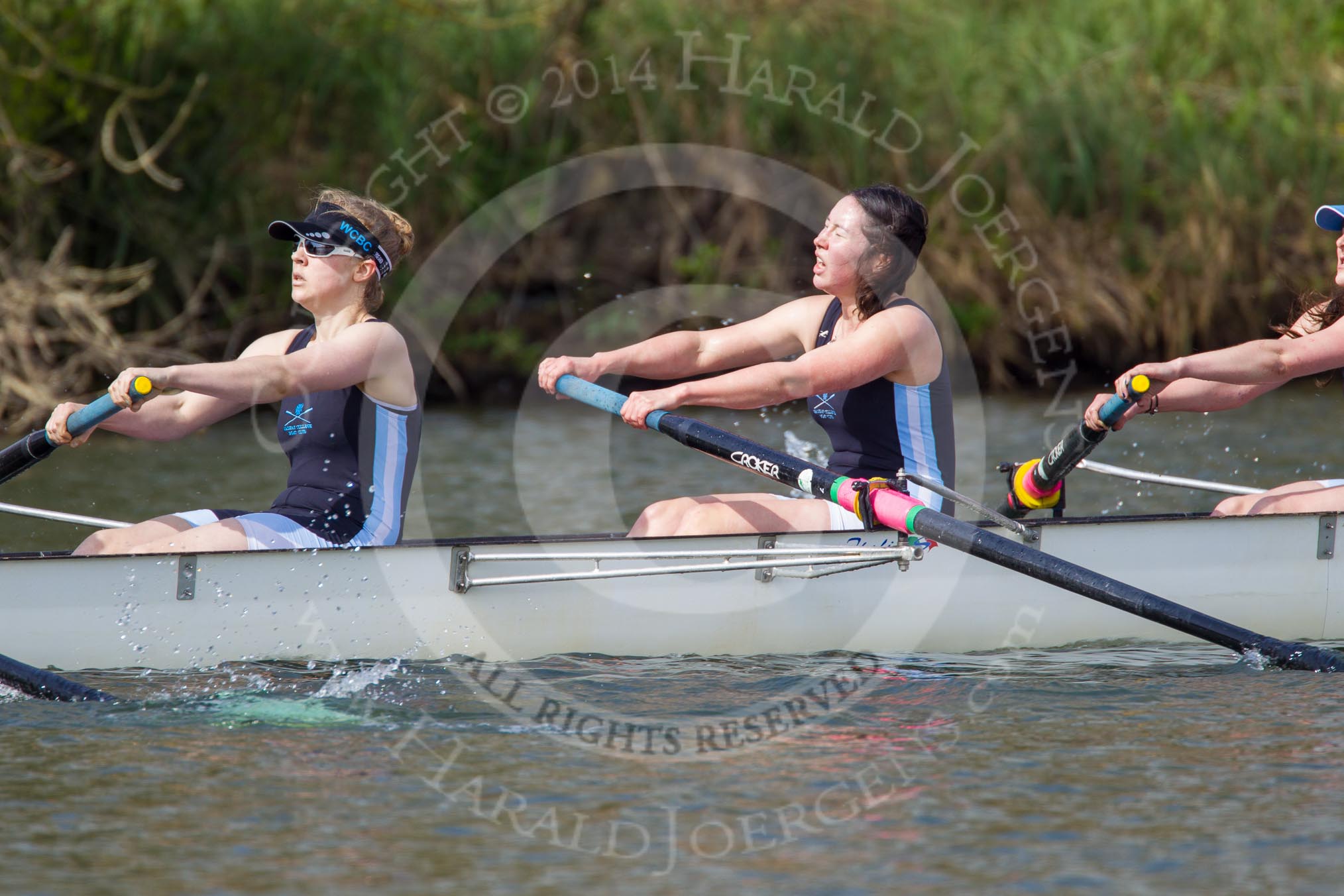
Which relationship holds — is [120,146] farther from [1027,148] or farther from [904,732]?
[904,732]

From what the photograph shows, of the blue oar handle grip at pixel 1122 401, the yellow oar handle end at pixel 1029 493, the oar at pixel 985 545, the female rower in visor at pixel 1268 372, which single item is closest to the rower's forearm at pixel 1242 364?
the female rower in visor at pixel 1268 372

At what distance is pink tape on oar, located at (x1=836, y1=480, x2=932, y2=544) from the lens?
5336 millimetres

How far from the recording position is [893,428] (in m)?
5.87

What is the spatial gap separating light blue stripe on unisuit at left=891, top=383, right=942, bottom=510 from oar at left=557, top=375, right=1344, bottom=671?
1.13ft

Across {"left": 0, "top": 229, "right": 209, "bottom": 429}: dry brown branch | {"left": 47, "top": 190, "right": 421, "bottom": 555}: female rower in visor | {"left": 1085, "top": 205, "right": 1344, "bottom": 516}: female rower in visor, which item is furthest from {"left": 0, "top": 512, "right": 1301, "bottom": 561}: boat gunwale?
{"left": 0, "top": 229, "right": 209, "bottom": 429}: dry brown branch

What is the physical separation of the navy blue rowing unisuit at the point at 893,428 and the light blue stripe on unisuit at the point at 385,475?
152 cm

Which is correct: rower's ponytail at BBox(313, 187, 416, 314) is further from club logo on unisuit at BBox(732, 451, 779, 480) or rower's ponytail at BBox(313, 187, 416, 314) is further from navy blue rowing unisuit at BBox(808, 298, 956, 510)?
navy blue rowing unisuit at BBox(808, 298, 956, 510)

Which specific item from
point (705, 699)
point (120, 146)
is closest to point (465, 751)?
point (705, 699)

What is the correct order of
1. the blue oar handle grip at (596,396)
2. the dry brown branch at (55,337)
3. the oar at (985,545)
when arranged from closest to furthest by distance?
the oar at (985,545) < the blue oar handle grip at (596,396) < the dry brown branch at (55,337)

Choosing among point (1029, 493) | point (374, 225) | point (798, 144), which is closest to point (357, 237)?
point (374, 225)

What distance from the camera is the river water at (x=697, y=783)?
3.89m

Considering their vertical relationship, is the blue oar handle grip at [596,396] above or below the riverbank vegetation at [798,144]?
below

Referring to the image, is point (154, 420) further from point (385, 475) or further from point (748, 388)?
point (748, 388)

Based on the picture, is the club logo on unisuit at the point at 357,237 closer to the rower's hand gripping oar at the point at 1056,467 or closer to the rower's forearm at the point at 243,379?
the rower's forearm at the point at 243,379
